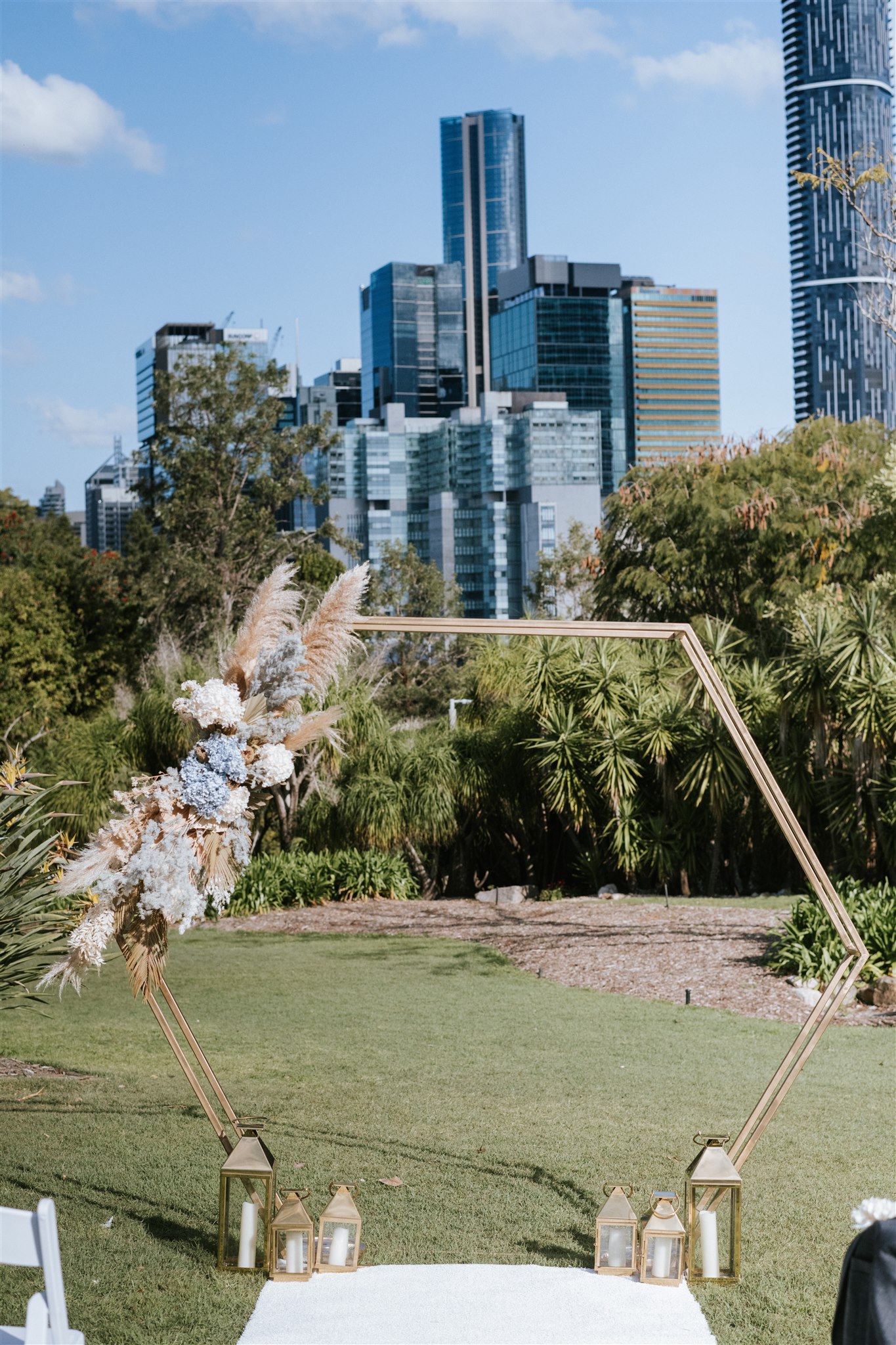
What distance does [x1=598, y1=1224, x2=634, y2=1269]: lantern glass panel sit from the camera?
4.06 metres

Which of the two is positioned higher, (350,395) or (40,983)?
(350,395)

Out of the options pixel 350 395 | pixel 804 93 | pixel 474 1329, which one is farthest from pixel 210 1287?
pixel 804 93

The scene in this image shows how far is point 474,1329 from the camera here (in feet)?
12.0

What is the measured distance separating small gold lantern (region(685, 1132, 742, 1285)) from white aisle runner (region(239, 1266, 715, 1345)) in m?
0.12

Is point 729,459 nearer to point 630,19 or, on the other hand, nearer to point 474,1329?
point 474,1329

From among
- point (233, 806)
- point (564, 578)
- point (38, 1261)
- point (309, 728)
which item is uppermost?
point (564, 578)

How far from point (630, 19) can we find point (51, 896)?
114 meters

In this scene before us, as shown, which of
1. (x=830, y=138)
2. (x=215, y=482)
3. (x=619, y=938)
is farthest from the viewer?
(x=830, y=138)

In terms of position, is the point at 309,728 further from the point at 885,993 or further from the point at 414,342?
the point at 414,342

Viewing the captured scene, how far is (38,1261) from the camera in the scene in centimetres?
224

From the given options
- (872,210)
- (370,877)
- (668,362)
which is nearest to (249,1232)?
(370,877)

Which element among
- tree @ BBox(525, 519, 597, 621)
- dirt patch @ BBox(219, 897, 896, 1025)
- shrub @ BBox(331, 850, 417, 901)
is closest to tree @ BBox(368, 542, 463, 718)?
tree @ BBox(525, 519, 597, 621)

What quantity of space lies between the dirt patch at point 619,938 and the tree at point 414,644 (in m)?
4.91

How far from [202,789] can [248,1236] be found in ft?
4.78
